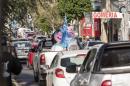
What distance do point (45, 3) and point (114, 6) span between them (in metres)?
48.9

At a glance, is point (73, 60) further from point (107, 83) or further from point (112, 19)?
point (112, 19)

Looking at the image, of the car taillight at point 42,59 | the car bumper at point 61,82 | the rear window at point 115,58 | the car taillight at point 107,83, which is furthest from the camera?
the car taillight at point 42,59

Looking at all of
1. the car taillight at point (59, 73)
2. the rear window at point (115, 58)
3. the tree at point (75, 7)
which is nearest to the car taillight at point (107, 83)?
the rear window at point (115, 58)

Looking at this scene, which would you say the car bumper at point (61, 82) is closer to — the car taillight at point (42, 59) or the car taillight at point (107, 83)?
the car taillight at point (107, 83)

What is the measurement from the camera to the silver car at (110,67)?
8.23 meters

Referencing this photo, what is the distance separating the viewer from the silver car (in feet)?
27.0

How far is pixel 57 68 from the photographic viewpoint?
14562 millimetres

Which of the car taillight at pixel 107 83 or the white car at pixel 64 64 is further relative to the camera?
the white car at pixel 64 64

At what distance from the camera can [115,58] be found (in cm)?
916

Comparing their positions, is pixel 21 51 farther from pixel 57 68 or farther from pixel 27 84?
pixel 57 68

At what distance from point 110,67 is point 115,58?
23 centimetres

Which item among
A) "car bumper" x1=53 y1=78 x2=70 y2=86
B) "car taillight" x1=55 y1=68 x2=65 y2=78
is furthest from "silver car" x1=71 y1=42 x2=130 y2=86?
"car taillight" x1=55 y1=68 x2=65 y2=78

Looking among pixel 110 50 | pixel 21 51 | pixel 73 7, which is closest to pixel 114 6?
pixel 73 7

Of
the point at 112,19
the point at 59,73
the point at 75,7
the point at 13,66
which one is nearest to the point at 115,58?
the point at 13,66
